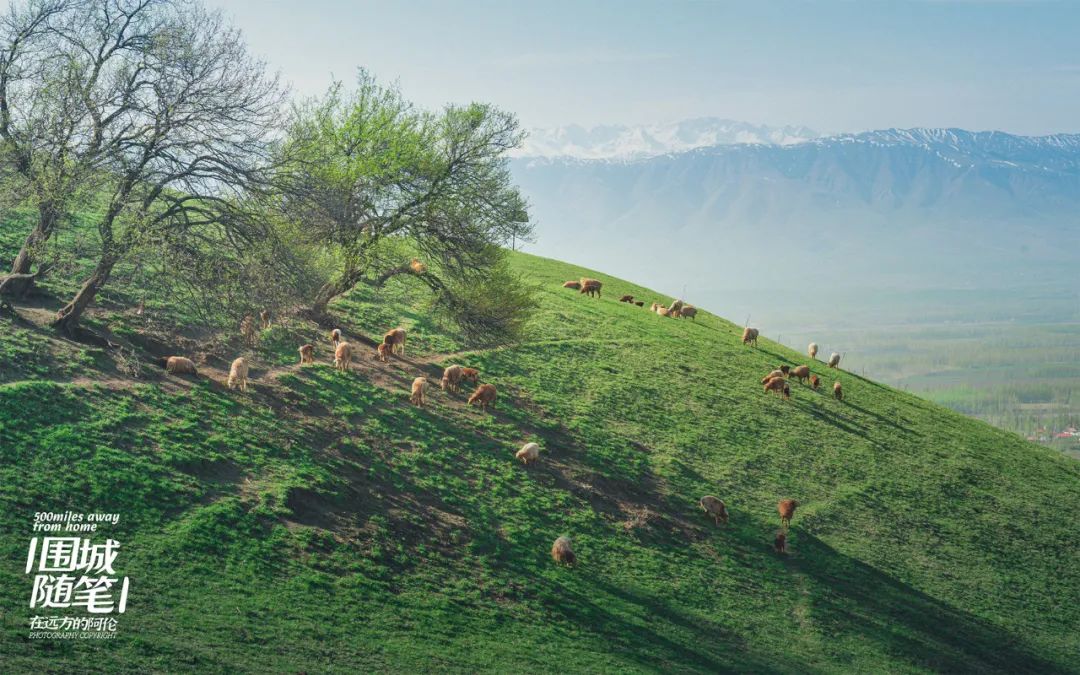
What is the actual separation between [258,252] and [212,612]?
A: 1489 centimetres

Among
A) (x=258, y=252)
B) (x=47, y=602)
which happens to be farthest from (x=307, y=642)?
(x=258, y=252)

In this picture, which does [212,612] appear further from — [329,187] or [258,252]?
[329,187]

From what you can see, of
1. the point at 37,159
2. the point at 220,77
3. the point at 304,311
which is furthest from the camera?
the point at 304,311

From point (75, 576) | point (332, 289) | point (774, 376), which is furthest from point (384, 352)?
point (774, 376)

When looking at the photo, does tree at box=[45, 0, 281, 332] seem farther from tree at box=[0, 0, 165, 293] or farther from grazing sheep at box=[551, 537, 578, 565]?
grazing sheep at box=[551, 537, 578, 565]

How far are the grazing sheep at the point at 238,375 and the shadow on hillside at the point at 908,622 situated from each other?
2111 cm

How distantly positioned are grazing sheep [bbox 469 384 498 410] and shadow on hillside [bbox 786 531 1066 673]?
13.7 meters

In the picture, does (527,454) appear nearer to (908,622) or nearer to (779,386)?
(908,622)

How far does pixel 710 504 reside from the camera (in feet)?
116

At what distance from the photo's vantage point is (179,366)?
32.0 meters

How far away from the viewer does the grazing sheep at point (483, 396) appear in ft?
127

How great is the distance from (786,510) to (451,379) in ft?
49.1

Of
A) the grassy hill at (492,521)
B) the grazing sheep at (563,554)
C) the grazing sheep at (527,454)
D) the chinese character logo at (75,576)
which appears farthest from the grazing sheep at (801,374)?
the chinese character logo at (75,576)

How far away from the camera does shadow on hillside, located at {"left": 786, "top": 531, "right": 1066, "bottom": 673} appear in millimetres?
30203
